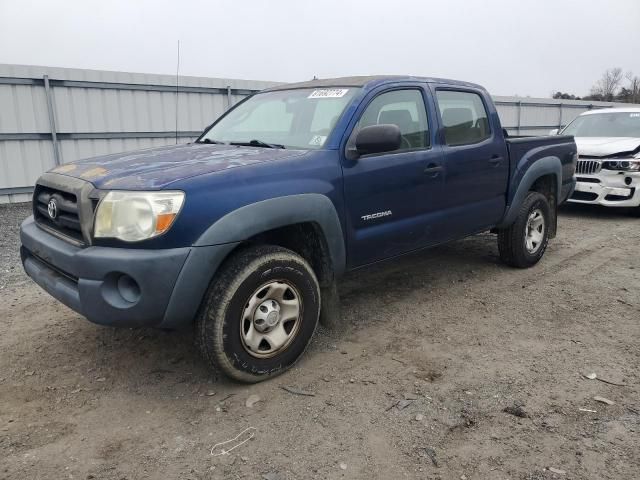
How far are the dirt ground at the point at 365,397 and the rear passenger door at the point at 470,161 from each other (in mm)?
725

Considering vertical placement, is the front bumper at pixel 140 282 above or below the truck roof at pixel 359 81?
below

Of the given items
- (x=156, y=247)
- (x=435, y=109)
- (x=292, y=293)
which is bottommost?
(x=292, y=293)

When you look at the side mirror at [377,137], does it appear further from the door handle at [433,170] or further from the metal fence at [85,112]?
the metal fence at [85,112]

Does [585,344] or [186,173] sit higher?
[186,173]

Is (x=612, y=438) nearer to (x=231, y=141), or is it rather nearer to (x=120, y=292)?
(x=120, y=292)

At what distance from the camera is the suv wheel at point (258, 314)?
2.93 m

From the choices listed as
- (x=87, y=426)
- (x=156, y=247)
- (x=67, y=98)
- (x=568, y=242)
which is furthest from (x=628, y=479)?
(x=67, y=98)

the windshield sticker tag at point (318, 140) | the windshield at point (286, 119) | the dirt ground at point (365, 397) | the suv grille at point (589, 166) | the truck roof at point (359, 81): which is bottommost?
the dirt ground at point (365, 397)

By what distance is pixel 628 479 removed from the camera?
7.63 feet

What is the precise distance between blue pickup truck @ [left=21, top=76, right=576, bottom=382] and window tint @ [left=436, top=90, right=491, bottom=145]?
0.05 feet

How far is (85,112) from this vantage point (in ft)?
31.3

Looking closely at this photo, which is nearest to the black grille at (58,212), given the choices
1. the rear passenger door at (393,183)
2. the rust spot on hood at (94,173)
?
the rust spot on hood at (94,173)

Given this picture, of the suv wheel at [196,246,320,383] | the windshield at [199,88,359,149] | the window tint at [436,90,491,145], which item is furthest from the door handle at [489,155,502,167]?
the suv wheel at [196,246,320,383]

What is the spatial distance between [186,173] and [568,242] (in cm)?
543
